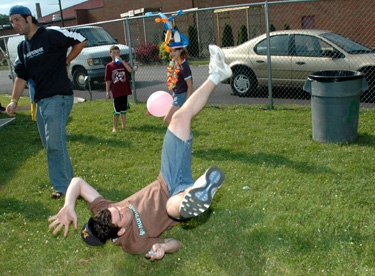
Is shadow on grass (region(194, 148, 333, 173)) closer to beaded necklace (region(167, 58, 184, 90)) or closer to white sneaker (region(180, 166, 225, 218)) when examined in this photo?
beaded necklace (region(167, 58, 184, 90))

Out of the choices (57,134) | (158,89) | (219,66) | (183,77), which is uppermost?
(219,66)

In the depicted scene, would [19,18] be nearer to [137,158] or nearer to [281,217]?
[137,158]

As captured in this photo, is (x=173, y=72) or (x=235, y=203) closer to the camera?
(x=235, y=203)

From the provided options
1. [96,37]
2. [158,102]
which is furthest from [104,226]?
[96,37]

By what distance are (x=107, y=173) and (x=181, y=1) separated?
85.1 ft

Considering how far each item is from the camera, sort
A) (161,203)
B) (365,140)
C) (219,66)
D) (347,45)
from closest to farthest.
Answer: (161,203) → (219,66) → (365,140) → (347,45)

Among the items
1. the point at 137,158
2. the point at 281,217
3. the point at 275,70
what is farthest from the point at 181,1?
the point at 281,217

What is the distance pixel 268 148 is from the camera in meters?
6.57

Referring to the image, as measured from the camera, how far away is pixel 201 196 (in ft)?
10.3

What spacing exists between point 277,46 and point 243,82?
4.05 feet

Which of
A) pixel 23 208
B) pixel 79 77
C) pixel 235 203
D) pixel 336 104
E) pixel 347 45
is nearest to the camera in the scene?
pixel 235 203

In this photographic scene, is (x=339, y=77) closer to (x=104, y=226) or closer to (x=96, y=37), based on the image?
(x=104, y=226)

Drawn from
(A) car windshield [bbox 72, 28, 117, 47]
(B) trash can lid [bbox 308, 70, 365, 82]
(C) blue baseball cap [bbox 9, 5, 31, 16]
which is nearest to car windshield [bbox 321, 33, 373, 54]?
(B) trash can lid [bbox 308, 70, 365, 82]

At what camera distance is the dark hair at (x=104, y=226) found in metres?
3.23
